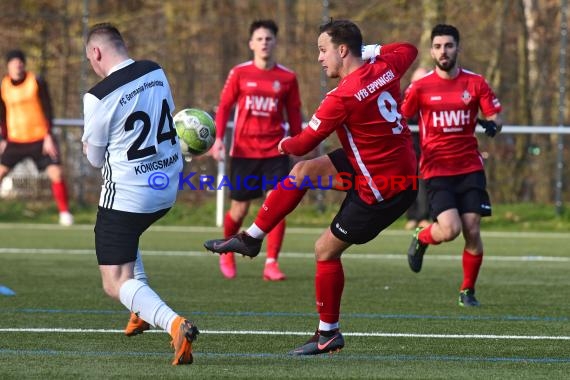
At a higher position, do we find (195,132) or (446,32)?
(446,32)

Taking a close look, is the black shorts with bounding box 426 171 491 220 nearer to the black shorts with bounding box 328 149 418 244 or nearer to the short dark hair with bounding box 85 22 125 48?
the black shorts with bounding box 328 149 418 244

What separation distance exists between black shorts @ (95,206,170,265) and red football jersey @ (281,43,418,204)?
0.98 m

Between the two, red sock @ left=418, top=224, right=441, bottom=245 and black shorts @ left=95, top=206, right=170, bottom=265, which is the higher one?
black shorts @ left=95, top=206, right=170, bottom=265

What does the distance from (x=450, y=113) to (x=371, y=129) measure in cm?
297

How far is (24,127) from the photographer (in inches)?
673

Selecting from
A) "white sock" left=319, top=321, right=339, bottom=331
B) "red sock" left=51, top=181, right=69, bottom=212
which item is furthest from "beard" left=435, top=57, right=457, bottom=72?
"red sock" left=51, top=181, right=69, bottom=212

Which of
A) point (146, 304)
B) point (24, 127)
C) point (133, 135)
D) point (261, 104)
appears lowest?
point (146, 304)

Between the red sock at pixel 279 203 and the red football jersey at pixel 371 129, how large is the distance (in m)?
0.37

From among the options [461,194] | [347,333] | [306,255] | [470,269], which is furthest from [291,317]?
[306,255]

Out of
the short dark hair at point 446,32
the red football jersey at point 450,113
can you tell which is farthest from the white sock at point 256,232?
the short dark hair at point 446,32

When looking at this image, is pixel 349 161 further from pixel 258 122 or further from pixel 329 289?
pixel 258 122

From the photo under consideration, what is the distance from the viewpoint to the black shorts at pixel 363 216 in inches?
285

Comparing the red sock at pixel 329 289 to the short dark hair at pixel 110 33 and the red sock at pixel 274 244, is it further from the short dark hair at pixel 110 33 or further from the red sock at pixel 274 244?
the red sock at pixel 274 244

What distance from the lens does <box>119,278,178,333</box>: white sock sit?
6.56 metres
